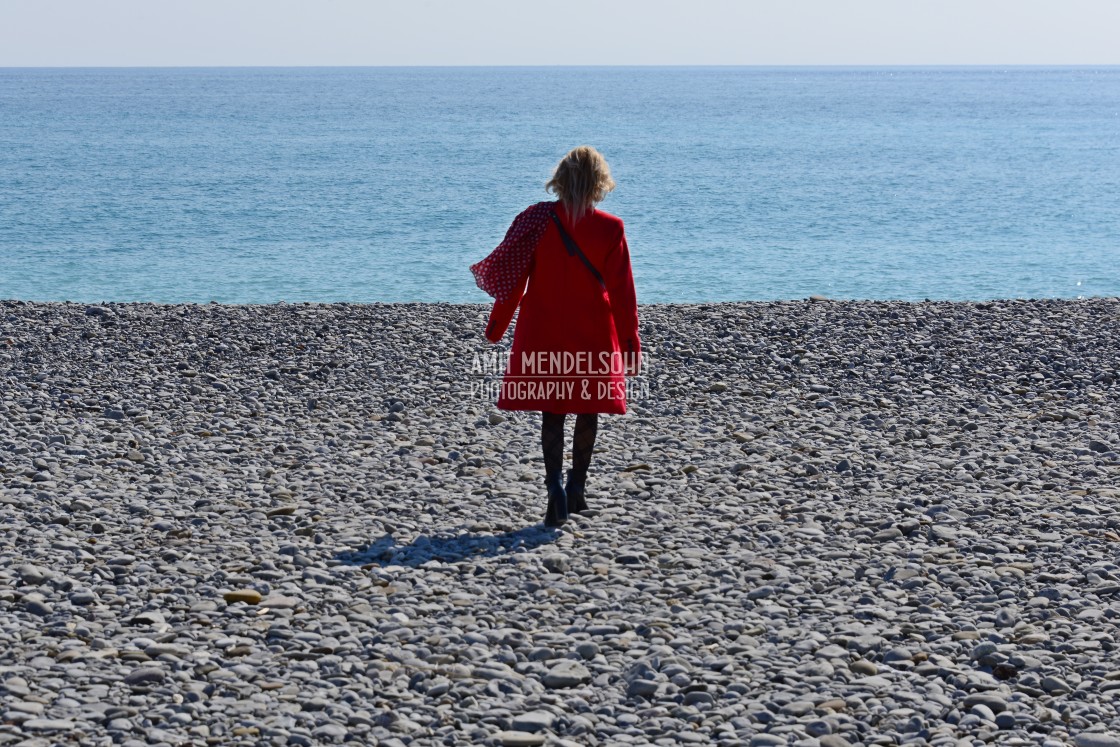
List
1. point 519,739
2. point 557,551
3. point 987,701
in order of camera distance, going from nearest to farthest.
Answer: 1. point 519,739
2. point 987,701
3. point 557,551

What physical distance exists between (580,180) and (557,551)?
1.88m

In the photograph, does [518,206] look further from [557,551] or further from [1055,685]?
[1055,685]

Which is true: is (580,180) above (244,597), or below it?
above

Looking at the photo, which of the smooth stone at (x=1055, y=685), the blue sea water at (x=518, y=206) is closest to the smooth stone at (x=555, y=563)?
the smooth stone at (x=1055, y=685)

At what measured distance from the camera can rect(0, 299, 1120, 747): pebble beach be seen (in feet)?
14.2

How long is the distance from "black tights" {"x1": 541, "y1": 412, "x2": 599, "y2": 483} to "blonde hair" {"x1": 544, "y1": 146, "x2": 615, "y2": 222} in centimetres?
109

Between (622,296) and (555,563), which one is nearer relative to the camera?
(555,563)

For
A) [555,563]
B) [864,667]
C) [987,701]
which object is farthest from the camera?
[555,563]

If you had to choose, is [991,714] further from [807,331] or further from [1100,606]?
[807,331]

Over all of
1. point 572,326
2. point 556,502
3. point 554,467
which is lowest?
point 556,502

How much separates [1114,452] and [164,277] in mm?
22082

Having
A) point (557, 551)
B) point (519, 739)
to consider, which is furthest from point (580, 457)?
point (519, 739)

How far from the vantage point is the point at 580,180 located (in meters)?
6.01

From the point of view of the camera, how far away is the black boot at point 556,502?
6328 millimetres
